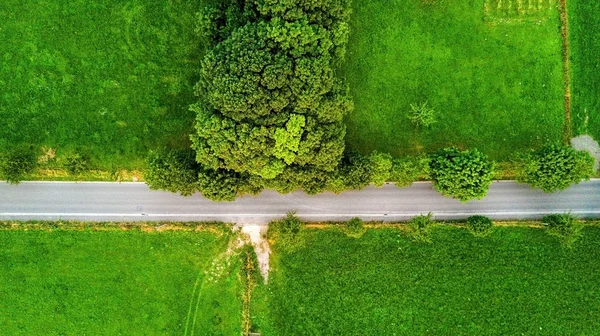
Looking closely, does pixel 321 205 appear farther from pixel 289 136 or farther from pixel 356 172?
pixel 289 136

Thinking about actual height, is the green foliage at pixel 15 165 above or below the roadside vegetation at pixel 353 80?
below

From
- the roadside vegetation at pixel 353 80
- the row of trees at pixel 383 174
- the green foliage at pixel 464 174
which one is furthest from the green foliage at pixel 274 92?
the green foliage at pixel 464 174

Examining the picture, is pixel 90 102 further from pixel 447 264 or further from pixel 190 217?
pixel 447 264

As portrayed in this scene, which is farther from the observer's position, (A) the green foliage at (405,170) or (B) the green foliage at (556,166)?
(A) the green foliage at (405,170)

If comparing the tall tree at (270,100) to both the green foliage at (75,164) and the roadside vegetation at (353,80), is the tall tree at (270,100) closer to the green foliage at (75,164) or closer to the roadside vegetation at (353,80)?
the roadside vegetation at (353,80)

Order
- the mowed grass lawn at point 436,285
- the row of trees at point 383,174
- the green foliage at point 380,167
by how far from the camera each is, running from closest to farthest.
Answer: the row of trees at point 383,174
the green foliage at point 380,167
the mowed grass lawn at point 436,285

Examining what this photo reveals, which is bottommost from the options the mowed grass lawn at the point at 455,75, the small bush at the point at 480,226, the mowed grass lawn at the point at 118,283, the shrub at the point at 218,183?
the mowed grass lawn at the point at 118,283

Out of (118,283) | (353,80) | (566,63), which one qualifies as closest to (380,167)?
(353,80)

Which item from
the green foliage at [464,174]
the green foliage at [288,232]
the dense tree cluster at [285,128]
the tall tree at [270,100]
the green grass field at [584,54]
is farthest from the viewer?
the green grass field at [584,54]
